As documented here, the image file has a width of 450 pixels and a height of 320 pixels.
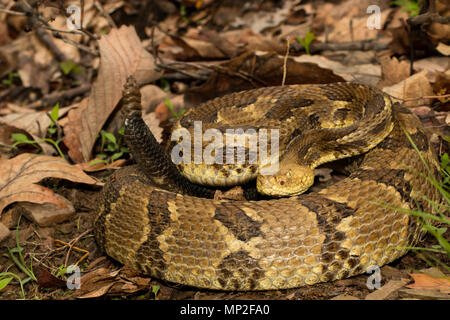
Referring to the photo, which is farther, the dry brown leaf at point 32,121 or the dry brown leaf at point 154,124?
the dry brown leaf at point 32,121

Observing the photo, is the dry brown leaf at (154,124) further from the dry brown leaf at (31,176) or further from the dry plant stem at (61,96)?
the dry plant stem at (61,96)

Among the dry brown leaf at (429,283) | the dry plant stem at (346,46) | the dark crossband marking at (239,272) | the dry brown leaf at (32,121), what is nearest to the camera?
the dry brown leaf at (429,283)

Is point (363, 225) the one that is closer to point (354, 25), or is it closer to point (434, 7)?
point (434, 7)

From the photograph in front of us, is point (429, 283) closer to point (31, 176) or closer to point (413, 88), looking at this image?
point (413, 88)

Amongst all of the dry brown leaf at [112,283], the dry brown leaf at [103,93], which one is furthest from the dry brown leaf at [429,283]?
the dry brown leaf at [103,93]

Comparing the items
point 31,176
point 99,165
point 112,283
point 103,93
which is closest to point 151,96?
point 103,93
